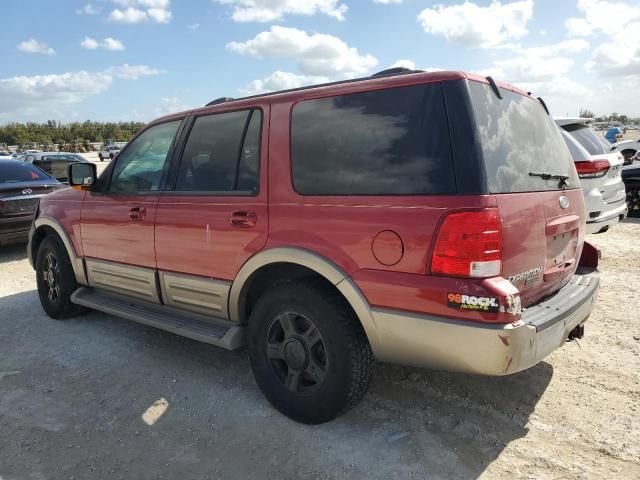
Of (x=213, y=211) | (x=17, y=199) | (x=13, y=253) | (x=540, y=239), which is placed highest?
(x=213, y=211)

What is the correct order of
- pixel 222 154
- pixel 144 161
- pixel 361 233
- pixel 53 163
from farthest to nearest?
pixel 53 163, pixel 144 161, pixel 222 154, pixel 361 233

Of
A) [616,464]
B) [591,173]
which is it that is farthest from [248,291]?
[591,173]

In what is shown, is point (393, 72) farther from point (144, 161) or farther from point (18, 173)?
point (18, 173)

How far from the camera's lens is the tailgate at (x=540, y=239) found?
7.85 feet

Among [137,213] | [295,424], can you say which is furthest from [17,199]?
[295,424]

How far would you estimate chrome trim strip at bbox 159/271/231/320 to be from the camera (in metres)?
3.28

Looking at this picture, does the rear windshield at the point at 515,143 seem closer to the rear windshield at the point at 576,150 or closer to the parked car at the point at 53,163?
the rear windshield at the point at 576,150

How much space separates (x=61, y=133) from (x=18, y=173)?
90172mm

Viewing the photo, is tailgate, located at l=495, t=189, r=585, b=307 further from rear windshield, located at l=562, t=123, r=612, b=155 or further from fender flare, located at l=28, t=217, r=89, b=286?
rear windshield, located at l=562, t=123, r=612, b=155

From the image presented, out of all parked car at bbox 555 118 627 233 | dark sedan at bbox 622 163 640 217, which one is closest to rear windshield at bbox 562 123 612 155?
parked car at bbox 555 118 627 233

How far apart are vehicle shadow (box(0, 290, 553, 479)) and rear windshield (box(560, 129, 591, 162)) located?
362 centimetres

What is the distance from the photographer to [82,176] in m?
4.26

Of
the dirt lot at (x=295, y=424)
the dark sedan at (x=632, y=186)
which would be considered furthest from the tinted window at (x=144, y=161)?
the dark sedan at (x=632, y=186)

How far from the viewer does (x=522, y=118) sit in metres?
2.85
